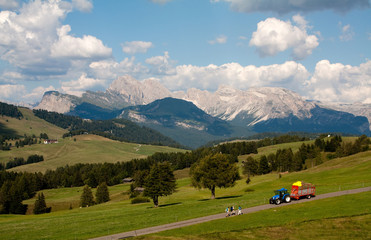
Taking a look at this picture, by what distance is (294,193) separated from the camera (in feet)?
197

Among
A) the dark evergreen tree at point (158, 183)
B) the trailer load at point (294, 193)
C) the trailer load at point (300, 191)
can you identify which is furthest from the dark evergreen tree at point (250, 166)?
the trailer load at point (300, 191)

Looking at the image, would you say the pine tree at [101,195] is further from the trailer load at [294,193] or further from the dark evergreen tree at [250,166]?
the trailer load at [294,193]

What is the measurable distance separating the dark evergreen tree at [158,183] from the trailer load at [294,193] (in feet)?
120

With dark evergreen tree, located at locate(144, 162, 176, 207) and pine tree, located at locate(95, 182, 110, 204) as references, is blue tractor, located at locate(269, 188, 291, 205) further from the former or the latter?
pine tree, located at locate(95, 182, 110, 204)

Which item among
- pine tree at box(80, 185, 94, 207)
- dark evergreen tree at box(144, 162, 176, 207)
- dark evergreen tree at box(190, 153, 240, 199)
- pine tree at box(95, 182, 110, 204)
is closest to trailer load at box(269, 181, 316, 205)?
dark evergreen tree at box(190, 153, 240, 199)

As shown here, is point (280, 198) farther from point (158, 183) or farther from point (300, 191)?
point (158, 183)

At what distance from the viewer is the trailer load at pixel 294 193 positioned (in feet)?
193

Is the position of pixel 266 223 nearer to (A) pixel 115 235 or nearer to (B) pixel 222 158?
(A) pixel 115 235

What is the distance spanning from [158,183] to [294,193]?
39508 mm

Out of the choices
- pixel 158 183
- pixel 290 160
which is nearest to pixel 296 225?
pixel 158 183

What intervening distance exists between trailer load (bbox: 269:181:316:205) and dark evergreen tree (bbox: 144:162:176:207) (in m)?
36.6

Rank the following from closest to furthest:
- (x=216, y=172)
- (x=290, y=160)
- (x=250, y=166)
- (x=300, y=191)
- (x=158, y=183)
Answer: (x=300, y=191)
(x=158, y=183)
(x=216, y=172)
(x=250, y=166)
(x=290, y=160)

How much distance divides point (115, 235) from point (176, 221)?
10.5 metres

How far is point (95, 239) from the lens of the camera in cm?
4659
